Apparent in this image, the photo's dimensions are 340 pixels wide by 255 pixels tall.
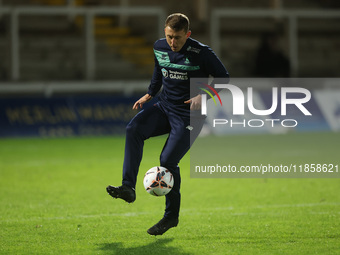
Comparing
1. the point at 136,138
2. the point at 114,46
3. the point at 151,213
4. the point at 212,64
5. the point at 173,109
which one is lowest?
the point at 114,46

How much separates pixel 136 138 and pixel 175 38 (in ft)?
3.20

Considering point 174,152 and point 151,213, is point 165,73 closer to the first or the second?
point 174,152

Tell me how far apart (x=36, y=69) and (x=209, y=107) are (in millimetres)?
8271

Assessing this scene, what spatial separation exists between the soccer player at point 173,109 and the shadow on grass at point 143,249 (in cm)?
29

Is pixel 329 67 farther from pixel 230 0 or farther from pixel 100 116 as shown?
pixel 100 116

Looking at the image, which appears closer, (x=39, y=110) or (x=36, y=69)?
(x=39, y=110)

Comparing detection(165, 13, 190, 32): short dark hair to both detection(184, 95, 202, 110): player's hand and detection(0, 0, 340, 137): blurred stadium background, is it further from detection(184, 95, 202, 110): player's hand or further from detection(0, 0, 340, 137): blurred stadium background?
detection(0, 0, 340, 137): blurred stadium background

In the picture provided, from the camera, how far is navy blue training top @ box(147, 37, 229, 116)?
5.70m

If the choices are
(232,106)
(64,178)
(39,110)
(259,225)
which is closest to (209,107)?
(232,106)

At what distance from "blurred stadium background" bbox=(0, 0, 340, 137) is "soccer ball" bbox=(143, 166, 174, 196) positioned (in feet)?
35.0

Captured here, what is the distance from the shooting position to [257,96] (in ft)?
55.8

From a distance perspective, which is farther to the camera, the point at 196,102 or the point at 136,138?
the point at 136,138

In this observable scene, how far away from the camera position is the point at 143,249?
212 inches

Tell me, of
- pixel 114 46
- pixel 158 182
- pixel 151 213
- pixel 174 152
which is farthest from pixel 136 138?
pixel 114 46
